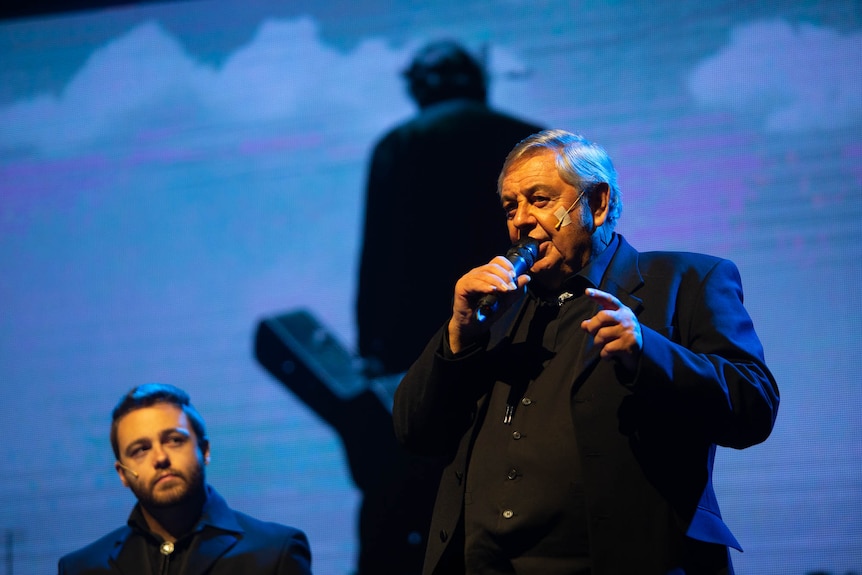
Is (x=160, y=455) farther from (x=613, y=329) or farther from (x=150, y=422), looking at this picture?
(x=613, y=329)

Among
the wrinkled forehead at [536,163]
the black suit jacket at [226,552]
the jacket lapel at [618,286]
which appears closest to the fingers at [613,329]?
the jacket lapel at [618,286]

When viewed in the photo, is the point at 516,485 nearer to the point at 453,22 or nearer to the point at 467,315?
the point at 467,315

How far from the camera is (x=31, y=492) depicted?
3.63m

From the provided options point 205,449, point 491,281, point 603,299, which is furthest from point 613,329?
point 205,449

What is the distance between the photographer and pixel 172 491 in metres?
3.02

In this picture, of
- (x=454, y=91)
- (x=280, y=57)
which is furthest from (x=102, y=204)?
(x=454, y=91)

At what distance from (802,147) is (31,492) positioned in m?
2.83

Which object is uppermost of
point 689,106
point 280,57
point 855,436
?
point 280,57

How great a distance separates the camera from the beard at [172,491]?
3.01m

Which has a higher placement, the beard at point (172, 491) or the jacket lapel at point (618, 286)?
the jacket lapel at point (618, 286)

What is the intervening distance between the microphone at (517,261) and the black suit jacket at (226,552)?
1.37m

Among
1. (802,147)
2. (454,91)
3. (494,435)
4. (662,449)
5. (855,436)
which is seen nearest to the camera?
(662,449)

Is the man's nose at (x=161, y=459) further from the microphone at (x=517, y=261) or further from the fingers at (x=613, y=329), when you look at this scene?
the fingers at (x=613, y=329)

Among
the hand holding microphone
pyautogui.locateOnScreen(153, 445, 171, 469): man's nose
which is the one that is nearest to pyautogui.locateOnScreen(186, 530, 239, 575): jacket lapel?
pyautogui.locateOnScreen(153, 445, 171, 469): man's nose
